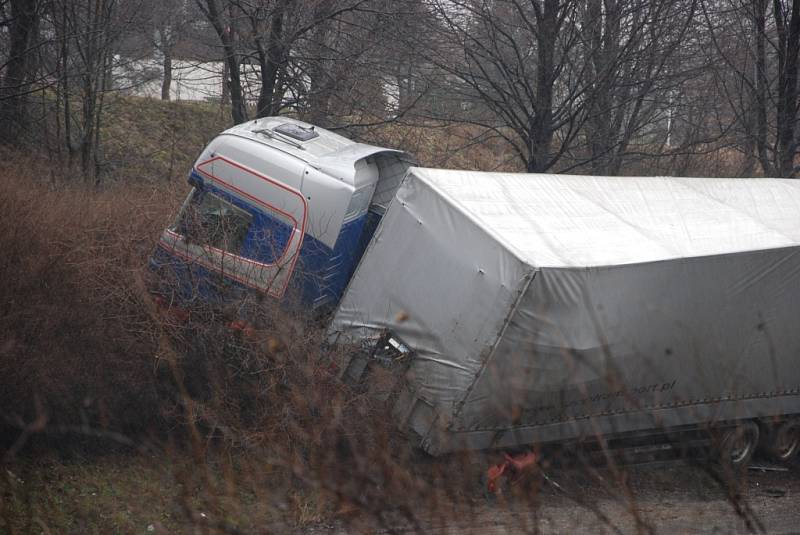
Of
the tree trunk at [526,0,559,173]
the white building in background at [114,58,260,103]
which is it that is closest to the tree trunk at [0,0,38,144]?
the white building in background at [114,58,260,103]

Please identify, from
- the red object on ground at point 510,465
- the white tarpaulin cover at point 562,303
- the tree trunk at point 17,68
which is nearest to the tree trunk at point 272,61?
the tree trunk at point 17,68

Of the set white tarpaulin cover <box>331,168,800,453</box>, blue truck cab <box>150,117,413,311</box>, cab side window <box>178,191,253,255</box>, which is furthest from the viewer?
cab side window <box>178,191,253,255</box>

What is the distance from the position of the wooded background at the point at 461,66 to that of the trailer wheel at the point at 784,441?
5.72 meters

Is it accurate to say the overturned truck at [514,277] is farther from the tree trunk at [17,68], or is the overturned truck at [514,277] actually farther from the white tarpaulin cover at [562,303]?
the tree trunk at [17,68]

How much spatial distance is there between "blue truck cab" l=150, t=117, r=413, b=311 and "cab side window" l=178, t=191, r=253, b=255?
0.01 meters

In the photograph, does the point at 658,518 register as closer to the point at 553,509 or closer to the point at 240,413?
the point at 553,509

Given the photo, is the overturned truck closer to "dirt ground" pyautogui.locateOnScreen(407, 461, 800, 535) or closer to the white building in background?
"dirt ground" pyautogui.locateOnScreen(407, 461, 800, 535)

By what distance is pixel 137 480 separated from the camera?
287 inches

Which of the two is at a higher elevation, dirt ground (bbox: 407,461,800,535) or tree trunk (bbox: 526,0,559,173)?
tree trunk (bbox: 526,0,559,173)

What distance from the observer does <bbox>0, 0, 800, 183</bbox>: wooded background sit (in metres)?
13.4

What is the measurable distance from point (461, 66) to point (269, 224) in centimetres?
631

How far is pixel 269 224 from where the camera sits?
8.76m

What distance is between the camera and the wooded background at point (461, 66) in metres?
13.4

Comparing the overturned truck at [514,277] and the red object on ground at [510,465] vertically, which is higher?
the overturned truck at [514,277]
